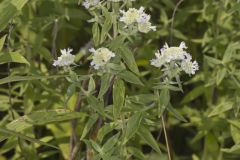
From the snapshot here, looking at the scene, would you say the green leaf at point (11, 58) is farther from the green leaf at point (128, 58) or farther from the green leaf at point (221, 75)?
the green leaf at point (221, 75)

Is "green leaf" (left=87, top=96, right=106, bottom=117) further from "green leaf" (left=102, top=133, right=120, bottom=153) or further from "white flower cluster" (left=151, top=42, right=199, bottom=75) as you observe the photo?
"white flower cluster" (left=151, top=42, right=199, bottom=75)

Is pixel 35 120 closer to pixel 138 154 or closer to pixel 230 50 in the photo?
pixel 138 154

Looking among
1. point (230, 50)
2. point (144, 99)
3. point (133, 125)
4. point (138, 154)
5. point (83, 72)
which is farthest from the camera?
point (83, 72)

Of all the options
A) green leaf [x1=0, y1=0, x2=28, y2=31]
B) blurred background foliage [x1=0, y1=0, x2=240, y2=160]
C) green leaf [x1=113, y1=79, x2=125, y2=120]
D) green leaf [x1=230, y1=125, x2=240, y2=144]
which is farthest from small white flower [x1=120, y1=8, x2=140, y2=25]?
green leaf [x1=230, y1=125, x2=240, y2=144]

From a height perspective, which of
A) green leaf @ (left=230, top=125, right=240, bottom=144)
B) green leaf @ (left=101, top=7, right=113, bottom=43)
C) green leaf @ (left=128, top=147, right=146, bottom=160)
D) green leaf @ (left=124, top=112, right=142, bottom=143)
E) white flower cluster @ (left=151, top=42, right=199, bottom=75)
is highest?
green leaf @ (left=101, top=7, right=113, bottom=43)

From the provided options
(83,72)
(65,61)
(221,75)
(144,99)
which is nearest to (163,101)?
(144,99)

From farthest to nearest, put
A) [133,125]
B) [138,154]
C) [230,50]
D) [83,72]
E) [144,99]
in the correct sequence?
[83,72], [230,50], [138,154], [144,99], [133,125]
